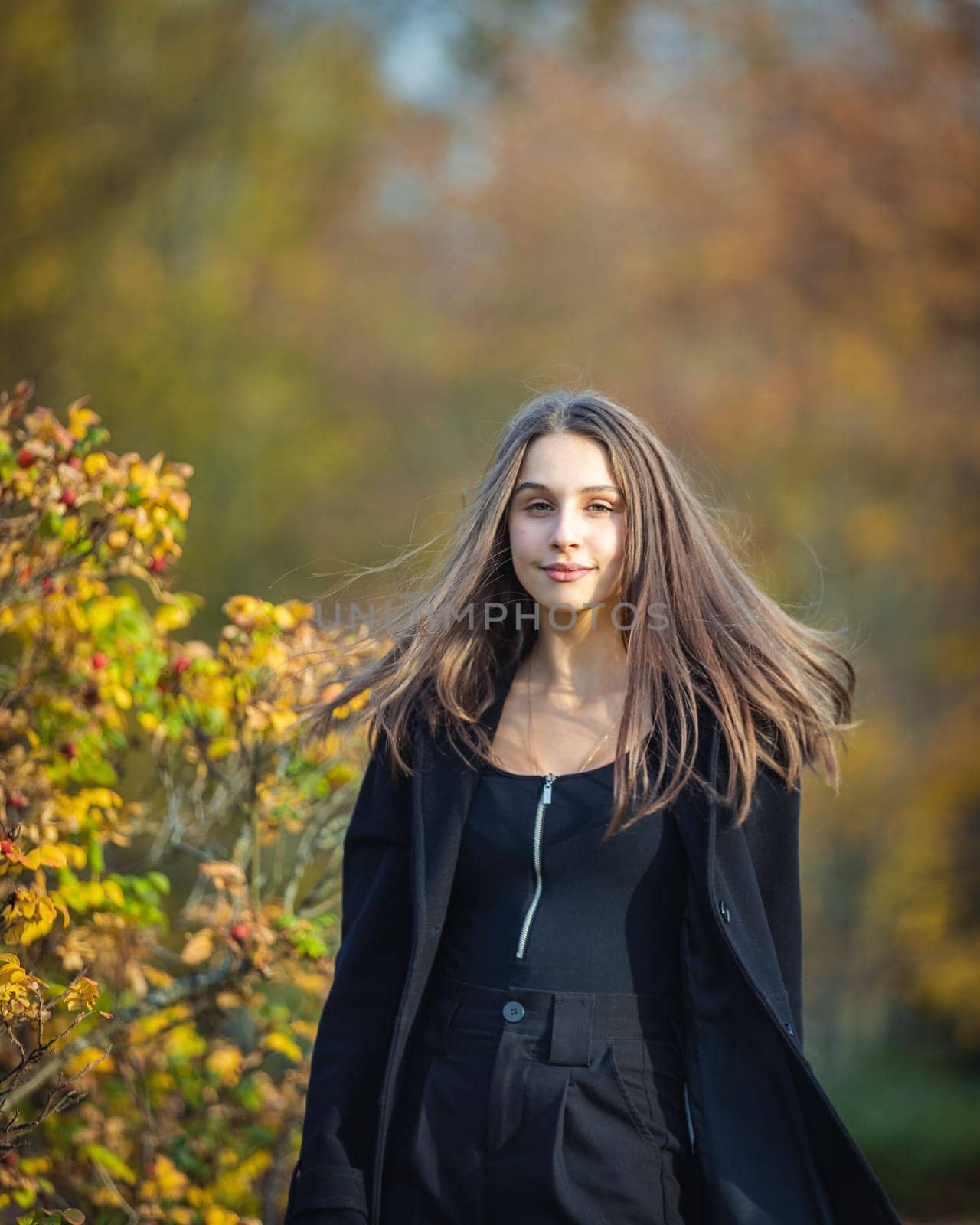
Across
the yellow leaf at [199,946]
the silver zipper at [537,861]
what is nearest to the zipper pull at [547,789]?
the silver zipper at [537,861]

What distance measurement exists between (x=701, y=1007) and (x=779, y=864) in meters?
0.34

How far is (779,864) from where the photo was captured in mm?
2521

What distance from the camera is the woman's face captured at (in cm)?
262

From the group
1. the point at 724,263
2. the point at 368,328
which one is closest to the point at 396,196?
the point at 368,328

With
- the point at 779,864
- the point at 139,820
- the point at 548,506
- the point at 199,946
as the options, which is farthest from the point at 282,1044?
the point at 548,506

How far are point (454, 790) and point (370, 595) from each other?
3.09 ft

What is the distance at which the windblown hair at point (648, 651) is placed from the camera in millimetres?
2527

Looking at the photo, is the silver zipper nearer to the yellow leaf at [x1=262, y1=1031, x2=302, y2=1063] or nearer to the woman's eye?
the woman's eye

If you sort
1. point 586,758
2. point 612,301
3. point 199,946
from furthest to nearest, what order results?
1. point 612,301
2. point 199,946
3. point 586,758

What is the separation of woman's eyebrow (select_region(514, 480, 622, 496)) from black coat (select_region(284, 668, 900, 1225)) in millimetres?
545

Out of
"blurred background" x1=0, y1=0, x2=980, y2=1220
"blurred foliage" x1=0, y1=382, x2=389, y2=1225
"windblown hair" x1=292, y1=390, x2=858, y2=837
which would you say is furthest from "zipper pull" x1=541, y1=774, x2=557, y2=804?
"blurred background" x1=0, y1=0, x2=980, y2=1220

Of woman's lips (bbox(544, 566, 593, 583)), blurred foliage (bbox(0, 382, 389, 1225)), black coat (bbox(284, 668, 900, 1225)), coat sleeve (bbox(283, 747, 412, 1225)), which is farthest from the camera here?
blurred foliage (bbox(0, 382, 389, 1225))

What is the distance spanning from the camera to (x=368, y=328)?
1169 cm

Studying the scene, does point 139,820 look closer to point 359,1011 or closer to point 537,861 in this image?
point 359,1011
